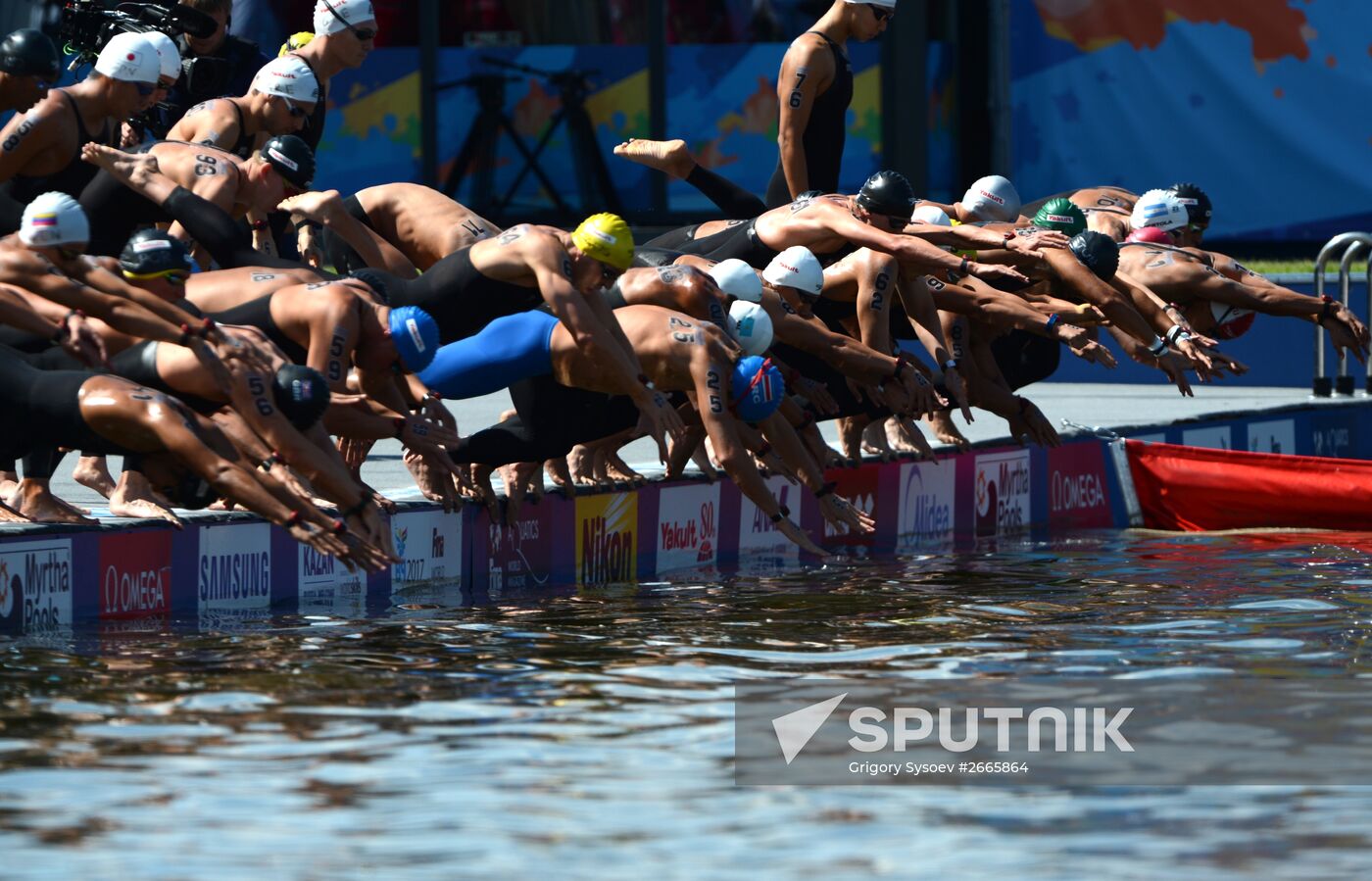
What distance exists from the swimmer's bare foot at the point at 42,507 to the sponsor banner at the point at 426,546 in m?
1.43

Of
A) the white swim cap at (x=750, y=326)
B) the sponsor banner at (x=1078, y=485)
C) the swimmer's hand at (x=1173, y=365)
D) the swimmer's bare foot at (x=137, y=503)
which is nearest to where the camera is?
the swimmer's bare foot at (x=137, y=503)

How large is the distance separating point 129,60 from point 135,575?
2.44 meters

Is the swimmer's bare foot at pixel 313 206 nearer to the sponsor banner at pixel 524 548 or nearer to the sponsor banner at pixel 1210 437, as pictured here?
the sponsor banner at pixel 524 548

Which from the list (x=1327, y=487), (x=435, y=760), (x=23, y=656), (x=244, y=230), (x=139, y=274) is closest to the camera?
(x=435, y=760)

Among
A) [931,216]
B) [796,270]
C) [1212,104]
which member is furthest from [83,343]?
[1212,104]

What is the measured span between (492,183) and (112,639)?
515 inches

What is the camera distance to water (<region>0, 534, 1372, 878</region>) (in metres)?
6.14

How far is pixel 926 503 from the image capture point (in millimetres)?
13625

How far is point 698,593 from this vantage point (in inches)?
433

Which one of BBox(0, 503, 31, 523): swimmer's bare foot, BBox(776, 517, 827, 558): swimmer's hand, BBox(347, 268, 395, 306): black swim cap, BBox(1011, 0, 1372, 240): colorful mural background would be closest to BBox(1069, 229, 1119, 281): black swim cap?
BBox(776, 517, 827, 558): swimmer's hand

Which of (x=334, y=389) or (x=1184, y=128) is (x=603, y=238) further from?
(x=1184, y=128)

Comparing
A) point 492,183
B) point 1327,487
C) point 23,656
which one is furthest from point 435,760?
point 492,183

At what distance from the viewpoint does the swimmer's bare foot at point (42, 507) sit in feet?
31.2

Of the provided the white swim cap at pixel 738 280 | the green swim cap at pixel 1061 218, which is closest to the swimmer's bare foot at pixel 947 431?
the green swim cap at pixel 1061 218
